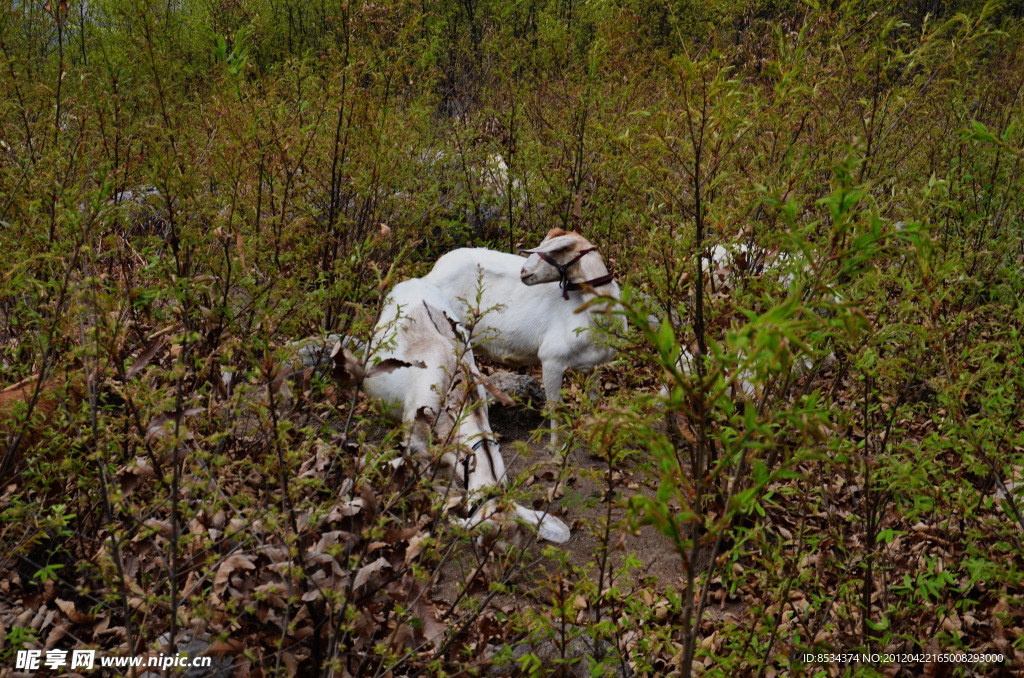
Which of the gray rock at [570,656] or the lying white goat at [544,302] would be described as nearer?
the gray rock at [570,656]

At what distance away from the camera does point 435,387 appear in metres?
2.62

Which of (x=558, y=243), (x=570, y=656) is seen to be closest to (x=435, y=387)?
(x=570, y=656)

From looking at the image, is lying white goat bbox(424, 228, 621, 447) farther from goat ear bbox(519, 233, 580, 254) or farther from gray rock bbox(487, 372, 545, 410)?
gray rock bbox(487, 372, 545, 410)

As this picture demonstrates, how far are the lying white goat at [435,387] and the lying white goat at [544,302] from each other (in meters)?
0.36

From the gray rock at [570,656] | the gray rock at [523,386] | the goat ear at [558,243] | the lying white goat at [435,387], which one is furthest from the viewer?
the gray rock at [523,386]

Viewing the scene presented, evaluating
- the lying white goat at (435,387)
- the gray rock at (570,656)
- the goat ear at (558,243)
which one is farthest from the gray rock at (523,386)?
the gray rock at (570,656)

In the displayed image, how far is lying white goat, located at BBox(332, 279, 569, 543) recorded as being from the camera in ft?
8.81

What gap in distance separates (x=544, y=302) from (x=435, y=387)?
8.33 ft

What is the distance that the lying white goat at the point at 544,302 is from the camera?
16.0ft

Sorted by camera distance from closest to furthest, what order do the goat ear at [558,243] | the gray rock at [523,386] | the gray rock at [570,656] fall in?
the gray rock at [570,656], the goat ear at [558,243], the gray rock at [523,386]

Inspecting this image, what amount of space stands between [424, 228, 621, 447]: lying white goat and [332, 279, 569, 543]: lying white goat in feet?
1.16

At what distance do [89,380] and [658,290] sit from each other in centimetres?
239

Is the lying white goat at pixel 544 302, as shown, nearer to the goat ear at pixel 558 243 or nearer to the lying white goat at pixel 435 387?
the goat ear at pixel 558 243

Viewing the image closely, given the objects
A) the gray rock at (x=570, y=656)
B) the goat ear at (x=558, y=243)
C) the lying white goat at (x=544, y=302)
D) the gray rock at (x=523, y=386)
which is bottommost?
the gray rock at (x=523, y=386)
